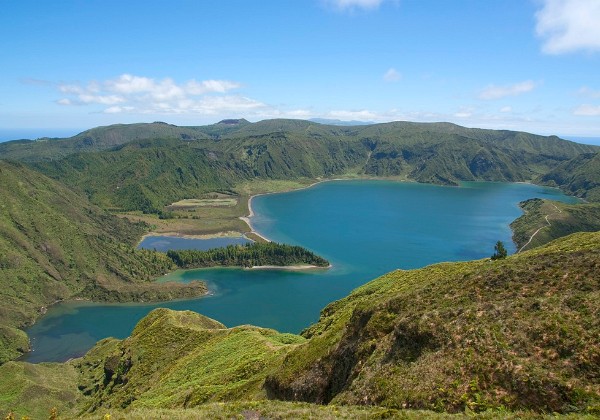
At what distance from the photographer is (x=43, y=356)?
491ft

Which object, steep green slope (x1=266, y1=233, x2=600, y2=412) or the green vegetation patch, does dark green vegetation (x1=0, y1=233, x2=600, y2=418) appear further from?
the green vegetation patch

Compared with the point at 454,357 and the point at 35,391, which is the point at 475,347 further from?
the point at 35,391

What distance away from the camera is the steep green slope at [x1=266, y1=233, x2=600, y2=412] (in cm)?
2734

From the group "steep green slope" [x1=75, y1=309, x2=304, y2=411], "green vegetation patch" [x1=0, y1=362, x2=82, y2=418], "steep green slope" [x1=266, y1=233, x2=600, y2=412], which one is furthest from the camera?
"green vegetation patch" [x1=0, y1=362, x2=82, y2=418]

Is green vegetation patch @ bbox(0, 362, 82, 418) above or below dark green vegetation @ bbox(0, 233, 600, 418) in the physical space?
below

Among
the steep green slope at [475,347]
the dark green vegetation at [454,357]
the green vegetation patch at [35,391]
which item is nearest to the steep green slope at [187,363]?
the dark green vegetation at [454,357]

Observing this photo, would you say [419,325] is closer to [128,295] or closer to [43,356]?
A: [43,356]

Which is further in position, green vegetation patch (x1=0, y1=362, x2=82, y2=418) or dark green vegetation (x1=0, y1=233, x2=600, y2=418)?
green vegetation patch (x1=0, y1=362, x2=82, y2=418)

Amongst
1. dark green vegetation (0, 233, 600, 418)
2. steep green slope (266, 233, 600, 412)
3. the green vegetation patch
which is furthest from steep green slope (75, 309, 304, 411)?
steep green slope (266, 233, 600, 412)

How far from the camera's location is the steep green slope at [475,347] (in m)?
27.3

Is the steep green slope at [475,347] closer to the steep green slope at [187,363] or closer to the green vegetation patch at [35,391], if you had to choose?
the steep green slope at [187,363]

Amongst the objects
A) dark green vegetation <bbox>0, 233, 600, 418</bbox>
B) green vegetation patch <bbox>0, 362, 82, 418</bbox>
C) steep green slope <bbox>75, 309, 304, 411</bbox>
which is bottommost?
green vegetation patch <bbox>0, 362, 82, 418</bbox>

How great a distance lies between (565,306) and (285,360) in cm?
2810

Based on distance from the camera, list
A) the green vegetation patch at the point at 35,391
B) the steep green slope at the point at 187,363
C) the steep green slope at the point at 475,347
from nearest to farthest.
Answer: the steep green slope at the point at 475,347
the steep green slope at the point at 187,363
the green vegetation patch at the point at 35,391
